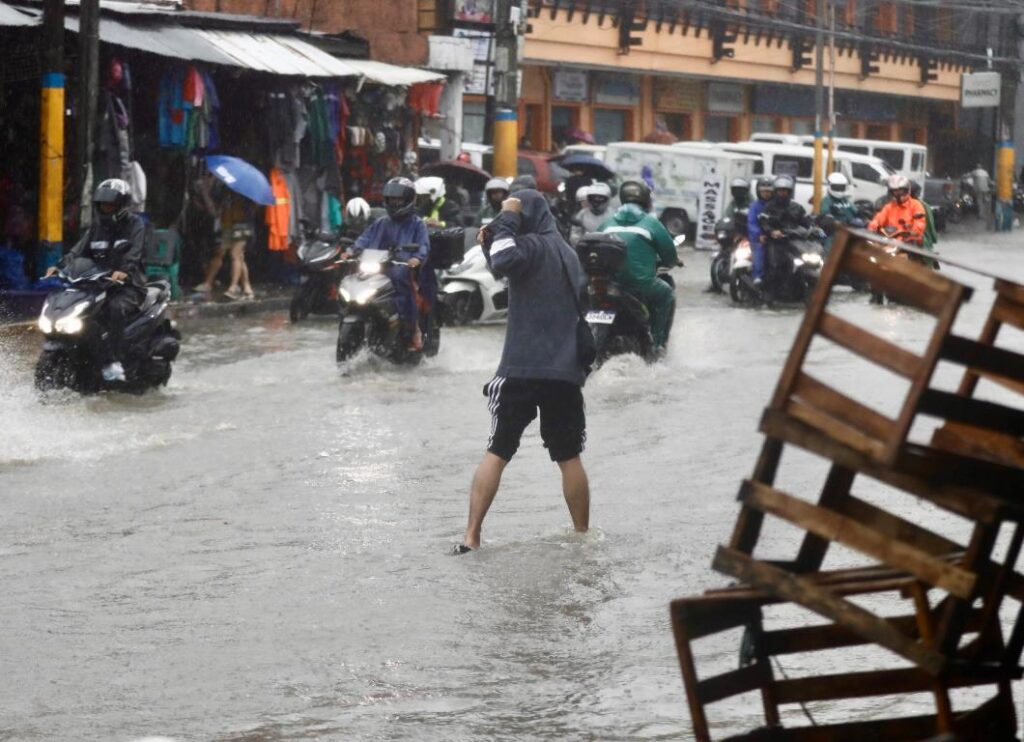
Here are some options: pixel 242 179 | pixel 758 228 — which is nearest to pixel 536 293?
pixel 242 179

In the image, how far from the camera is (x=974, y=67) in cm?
6325

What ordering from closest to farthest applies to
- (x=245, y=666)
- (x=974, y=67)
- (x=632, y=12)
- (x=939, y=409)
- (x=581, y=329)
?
(x=939, y=409), (x=245, y=666), (x=581, y=329), (x=632, y=12), (x=974, y=67)

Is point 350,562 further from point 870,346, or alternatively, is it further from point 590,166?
point 590,166

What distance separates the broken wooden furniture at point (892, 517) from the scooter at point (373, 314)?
1070 cm

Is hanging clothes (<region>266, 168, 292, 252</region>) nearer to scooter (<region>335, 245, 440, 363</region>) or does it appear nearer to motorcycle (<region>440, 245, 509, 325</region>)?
motorcycle (<region>440, 245, 509, 325</region>)

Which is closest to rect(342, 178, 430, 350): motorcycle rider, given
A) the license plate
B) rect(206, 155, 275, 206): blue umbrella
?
the license plate

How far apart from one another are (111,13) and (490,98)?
11.8 metres

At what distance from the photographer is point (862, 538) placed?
3.93 meters

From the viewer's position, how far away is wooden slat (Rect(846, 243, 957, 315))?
384cm

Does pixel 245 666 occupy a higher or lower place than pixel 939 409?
lower

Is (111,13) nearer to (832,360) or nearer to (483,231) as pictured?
(832,360)

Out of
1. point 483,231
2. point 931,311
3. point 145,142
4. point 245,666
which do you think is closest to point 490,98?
point 145,142

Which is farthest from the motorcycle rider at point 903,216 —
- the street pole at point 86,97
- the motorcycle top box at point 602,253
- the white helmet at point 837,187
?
the street pole at point 86,97

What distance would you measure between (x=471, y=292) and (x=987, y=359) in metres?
15.3
